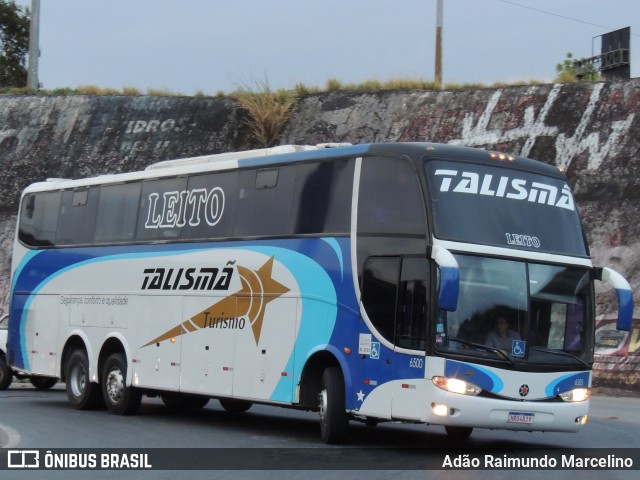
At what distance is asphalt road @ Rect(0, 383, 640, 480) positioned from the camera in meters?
11.6

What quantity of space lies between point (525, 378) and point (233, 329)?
503cm

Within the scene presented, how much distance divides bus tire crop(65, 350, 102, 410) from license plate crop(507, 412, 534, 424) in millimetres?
9417

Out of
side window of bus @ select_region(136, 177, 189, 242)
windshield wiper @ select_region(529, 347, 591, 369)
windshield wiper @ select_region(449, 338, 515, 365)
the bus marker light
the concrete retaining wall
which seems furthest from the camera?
the concrete retaining wall

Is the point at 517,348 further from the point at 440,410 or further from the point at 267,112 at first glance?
the point at 267,112

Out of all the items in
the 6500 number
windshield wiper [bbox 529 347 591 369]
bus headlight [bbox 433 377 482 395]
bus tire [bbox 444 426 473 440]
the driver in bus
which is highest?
the driver in bus

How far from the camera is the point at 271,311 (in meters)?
15.7

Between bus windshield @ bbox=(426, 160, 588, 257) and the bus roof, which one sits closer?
bus windshield @ bbox=(426, 160, 588, 257)

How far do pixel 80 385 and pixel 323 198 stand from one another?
300 inches

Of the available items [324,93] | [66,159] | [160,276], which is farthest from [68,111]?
[160,276]

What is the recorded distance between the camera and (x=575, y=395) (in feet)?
44.2

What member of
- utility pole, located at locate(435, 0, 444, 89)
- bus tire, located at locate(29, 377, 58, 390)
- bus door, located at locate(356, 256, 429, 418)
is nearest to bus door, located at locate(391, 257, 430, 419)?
bus door, located at locate(356, 256, 429, 418)

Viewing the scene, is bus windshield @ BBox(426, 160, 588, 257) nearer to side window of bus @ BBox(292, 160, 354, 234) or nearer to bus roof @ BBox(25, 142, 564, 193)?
bus roof @ BBox(25, 142, 564, 193)

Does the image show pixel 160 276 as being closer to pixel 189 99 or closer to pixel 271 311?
pixel 271 311

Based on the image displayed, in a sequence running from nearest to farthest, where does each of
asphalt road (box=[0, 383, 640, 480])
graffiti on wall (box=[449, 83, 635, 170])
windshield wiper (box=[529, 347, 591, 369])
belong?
asphalt road (box=[0, 383, 640, 480]) < windshield wiper (box=[529, 347, 591, 369]) < graffiti on wall (box=[449, 83, 635, 170])
